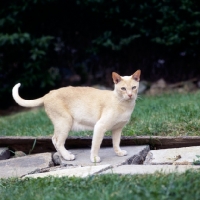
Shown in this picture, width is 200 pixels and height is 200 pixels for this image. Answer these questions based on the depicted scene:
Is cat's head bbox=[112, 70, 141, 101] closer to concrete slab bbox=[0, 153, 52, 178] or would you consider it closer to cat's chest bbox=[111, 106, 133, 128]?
cat's chest bbox=[111, 106, 133, 128]

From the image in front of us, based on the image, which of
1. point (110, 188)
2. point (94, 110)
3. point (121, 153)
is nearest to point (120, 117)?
point (94, 110)

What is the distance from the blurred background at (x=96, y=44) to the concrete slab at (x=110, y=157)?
17.9ft

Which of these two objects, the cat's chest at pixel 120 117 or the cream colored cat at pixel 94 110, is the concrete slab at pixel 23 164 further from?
the cat's chest at pixel 120 117

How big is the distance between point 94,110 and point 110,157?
0.52 meters

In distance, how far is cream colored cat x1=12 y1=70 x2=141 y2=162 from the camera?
5.04m

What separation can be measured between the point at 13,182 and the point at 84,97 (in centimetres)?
131

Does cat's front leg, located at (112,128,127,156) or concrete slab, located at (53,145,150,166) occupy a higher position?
cat's front leg, located at (112,128,127,156)

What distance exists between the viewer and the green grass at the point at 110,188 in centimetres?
342

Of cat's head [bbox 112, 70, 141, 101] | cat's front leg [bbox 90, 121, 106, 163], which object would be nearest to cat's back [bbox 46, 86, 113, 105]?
cat's head [bbox 112, 70, 141, 101]

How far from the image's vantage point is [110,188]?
368cm

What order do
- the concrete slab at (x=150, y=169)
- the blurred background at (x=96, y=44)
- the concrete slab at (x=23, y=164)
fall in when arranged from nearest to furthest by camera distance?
the concrete slab at (x=150, y=169), the concrete slab at (x=23, y=164), the blurred background at (x=96, y=44)

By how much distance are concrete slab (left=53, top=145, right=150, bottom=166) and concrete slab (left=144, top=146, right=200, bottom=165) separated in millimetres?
159

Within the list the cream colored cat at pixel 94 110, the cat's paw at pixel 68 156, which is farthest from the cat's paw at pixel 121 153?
the cat's paw at pixel 68 156

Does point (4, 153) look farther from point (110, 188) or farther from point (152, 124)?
point (110, 188)
